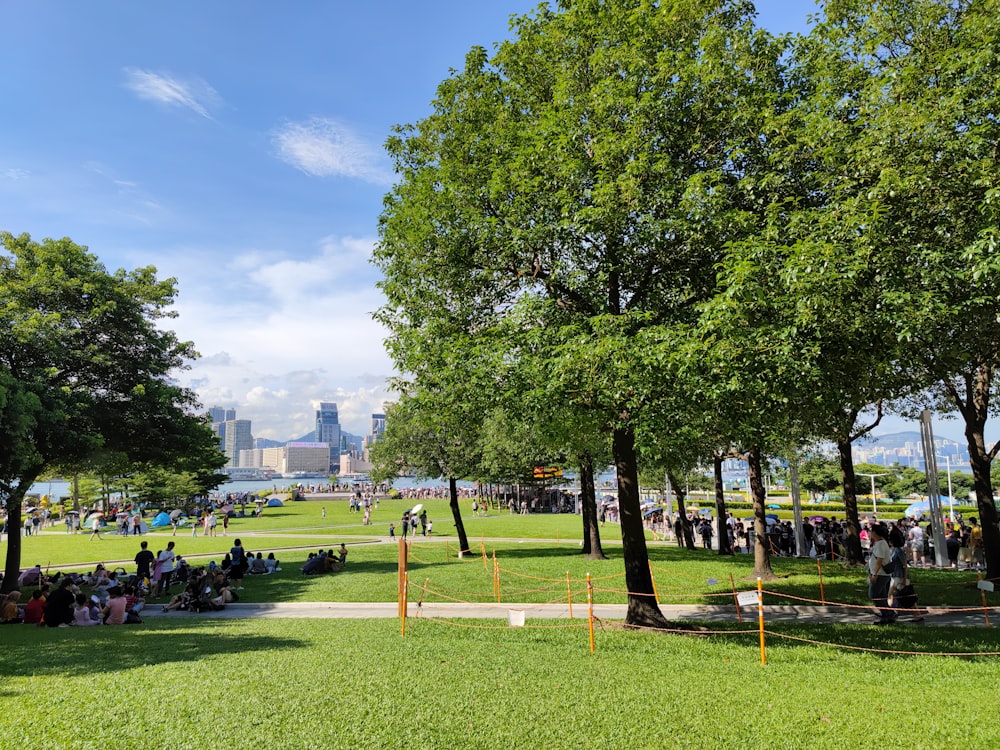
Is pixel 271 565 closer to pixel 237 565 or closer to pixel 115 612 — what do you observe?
pixel 237 565

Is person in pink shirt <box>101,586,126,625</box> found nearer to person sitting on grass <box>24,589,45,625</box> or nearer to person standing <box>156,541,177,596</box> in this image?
person sitting on grass <box>24,589,45,625</box>

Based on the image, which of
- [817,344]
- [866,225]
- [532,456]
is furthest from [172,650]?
[532,456]

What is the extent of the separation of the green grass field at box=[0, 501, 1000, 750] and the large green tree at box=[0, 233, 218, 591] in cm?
605

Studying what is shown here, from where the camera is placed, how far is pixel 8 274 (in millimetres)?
18625

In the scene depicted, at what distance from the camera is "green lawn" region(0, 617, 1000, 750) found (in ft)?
19.6

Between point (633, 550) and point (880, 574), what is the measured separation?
473 centimetres

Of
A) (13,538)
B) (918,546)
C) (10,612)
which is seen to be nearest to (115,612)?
(10,612)

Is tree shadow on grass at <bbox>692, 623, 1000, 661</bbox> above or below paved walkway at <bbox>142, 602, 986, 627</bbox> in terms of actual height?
above

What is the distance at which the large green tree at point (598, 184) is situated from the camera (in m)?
9.98

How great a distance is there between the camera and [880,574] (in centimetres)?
1192

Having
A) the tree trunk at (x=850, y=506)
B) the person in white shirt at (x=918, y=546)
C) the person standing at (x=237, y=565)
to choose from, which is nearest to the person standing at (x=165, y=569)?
the person standing at (x=237, y=565)

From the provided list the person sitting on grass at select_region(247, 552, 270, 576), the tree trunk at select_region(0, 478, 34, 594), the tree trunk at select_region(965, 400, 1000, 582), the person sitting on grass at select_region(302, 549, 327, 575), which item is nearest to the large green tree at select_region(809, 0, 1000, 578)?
the tree trunk at select_region(965, 400, 1000, 582)

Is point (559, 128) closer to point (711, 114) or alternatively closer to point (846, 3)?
point (711, 114)

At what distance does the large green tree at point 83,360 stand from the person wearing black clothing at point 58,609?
4.42 metres
